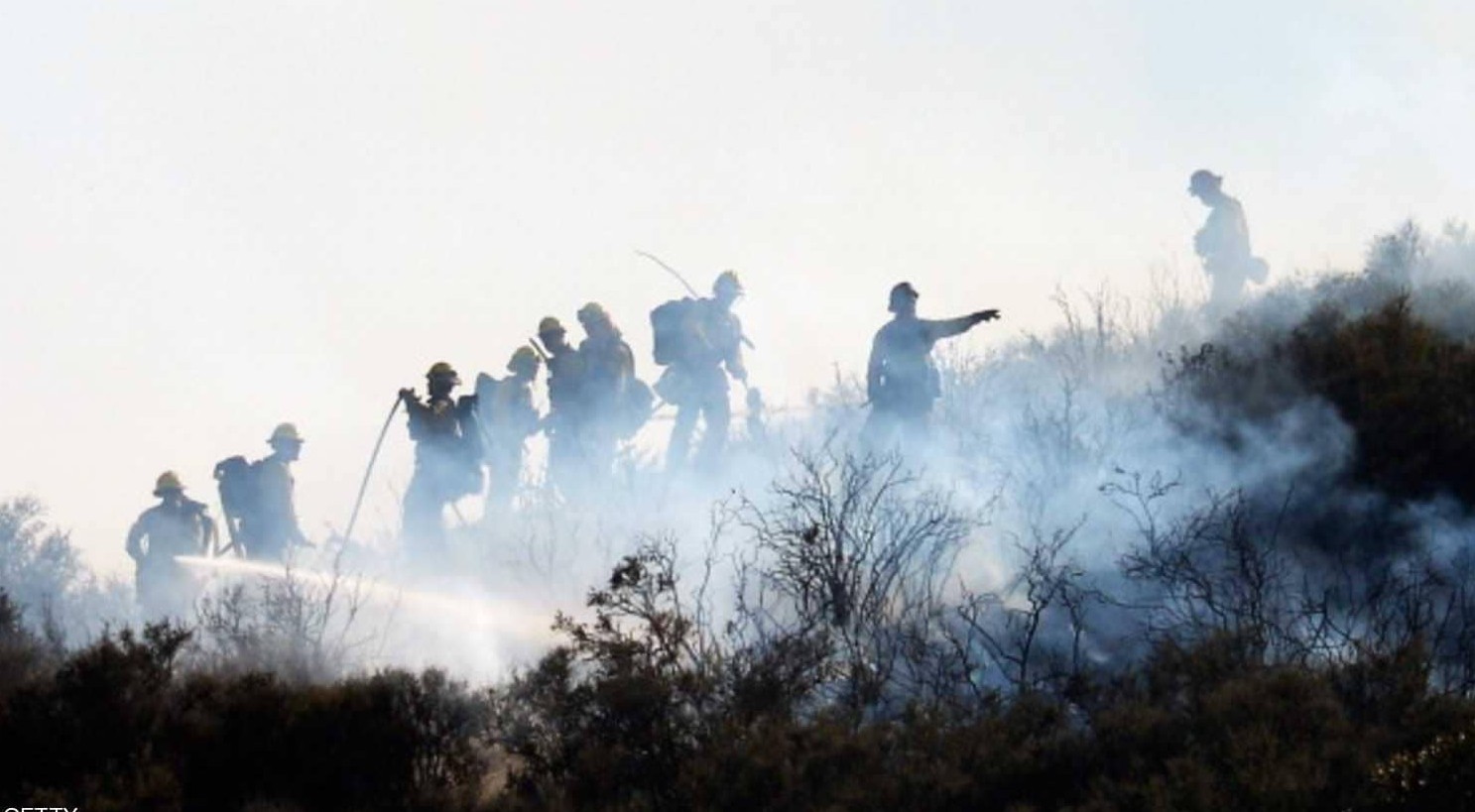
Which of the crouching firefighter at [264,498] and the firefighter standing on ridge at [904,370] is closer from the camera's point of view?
the firefighter standing on ridge at [904,370]

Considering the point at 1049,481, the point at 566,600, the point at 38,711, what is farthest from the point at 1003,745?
the point at 566,600

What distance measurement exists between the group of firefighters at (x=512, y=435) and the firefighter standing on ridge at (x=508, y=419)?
0.01 meters

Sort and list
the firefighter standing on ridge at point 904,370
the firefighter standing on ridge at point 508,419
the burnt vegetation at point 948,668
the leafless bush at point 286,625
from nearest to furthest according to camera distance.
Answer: the burnt vegetation at point 948,668, the leafless bush at point 286,625, the firefighter standing on ridge at point 904,370, the firefighter standing on ridge at point 508,419

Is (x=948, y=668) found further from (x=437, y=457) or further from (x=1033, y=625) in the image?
(x=437, y=457)

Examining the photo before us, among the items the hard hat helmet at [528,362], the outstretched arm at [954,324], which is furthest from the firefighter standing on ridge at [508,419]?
the outstretched arm at [954,324]

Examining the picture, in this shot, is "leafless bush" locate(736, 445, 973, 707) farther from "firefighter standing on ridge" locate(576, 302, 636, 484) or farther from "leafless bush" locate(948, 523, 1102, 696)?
"firefighter standing on ridge" locate(576, 302, 636, 484)

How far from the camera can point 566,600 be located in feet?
82.7

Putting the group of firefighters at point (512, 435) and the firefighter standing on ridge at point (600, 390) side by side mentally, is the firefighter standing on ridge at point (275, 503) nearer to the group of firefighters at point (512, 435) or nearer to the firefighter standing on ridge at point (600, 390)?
the group of firefighters at point (512, 435)

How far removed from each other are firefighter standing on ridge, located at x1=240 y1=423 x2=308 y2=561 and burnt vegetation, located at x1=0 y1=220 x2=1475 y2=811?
4812 mm

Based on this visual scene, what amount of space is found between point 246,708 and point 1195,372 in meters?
9.73

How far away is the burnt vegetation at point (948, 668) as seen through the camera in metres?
16.0

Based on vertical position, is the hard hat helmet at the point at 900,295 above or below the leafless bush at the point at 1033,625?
above

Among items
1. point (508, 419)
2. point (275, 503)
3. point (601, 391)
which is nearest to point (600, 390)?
point (601, 391)

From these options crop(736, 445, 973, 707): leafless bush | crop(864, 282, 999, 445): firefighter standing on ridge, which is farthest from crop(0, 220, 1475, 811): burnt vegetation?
crop(864, 282, 999, 445): firefighter standing on ridge
